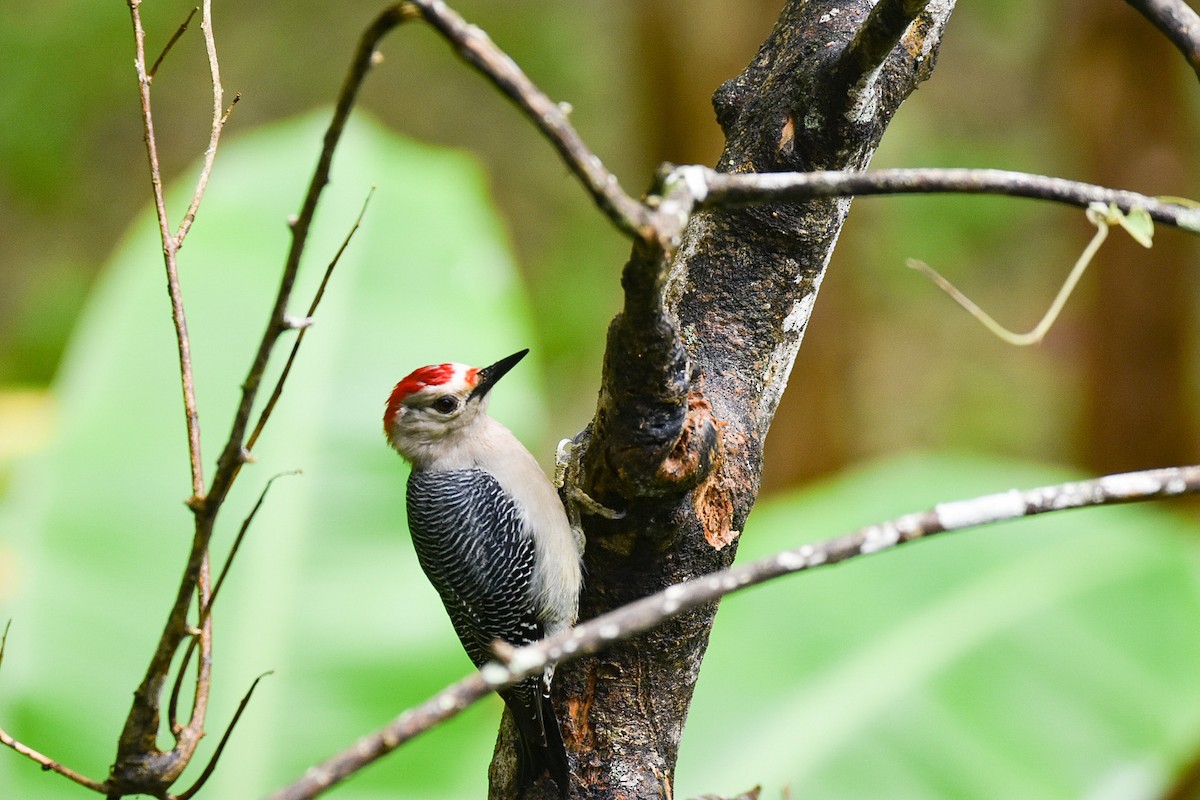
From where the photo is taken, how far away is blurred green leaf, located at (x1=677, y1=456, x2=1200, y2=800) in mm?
2451

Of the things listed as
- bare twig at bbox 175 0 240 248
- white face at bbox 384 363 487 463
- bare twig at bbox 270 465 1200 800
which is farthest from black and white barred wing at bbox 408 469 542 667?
bare twig at bbox 270 465 1200 800

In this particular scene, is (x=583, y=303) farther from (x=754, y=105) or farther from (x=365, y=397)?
(x=754, y=105)

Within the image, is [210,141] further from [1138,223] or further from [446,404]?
[446,404]

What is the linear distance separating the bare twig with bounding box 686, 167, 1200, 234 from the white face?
1675 millimetres

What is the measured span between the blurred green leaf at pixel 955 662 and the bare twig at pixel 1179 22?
1.74 meters

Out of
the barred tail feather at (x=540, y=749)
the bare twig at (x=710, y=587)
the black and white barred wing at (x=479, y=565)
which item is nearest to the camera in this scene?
the bare twig at (x=710, y=587)

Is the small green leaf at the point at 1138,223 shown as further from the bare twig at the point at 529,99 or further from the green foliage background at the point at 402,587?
the green foliage background at the point at 402,587

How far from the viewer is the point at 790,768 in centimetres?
247

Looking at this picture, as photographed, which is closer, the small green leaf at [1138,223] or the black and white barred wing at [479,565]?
the small green leaf at [1138,223]

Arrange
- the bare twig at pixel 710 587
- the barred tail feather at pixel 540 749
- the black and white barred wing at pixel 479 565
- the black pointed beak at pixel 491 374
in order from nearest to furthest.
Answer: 1. the bare twig at pixel 710 587
2. the barred tail feather at pixel 540 749
3. the black and white barred wing at pixel 479 565
4. the black pointed beak at pixel 491 374

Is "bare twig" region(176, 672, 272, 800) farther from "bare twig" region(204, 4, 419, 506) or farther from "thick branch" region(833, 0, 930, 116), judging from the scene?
"thick branch" region(833, 0, 930, 116)

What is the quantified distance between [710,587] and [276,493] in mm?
1859

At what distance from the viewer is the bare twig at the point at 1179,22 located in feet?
3.66

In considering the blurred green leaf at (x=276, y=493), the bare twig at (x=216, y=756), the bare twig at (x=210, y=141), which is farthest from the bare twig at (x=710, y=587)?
the blurred green leaf at (x=276, y=493)
